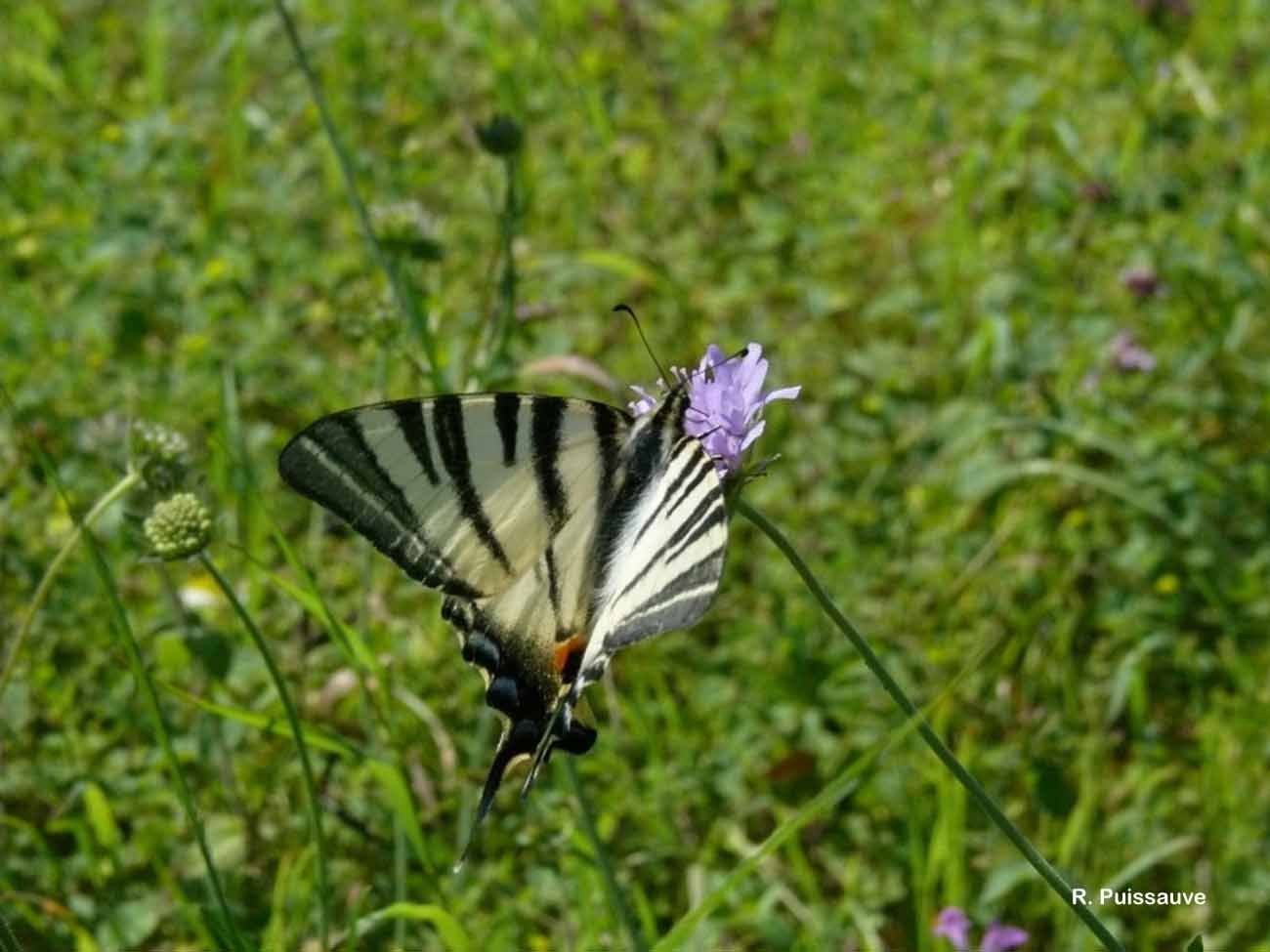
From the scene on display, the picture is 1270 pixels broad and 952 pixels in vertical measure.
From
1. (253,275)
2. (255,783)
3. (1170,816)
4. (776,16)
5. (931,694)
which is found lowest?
(1170,816)

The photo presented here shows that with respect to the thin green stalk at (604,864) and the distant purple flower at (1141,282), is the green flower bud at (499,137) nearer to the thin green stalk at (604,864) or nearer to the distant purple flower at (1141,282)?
the thin green stalk at (604,864)

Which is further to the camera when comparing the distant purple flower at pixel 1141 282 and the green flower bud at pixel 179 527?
the distant purple flower at pixel 1141 282

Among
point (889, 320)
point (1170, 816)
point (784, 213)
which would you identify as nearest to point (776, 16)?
point (784, 213)

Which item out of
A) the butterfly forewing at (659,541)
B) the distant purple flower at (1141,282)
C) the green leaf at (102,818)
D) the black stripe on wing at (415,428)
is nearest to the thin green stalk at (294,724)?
the black stripe on wing at (415,428)

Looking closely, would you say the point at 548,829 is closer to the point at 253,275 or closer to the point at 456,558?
the point at 456,558

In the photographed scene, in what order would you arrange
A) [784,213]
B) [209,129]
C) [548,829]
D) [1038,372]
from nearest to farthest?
[548,829] → [1038,372] → [784,213] → [209,129]

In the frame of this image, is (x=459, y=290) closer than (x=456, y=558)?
No
